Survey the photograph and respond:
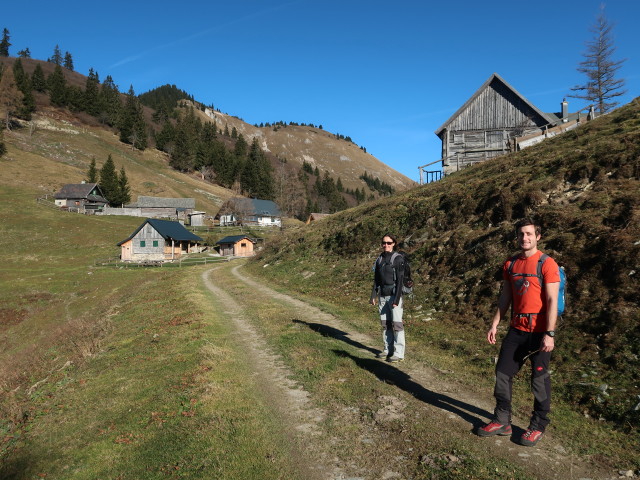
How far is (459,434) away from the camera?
18.8ft

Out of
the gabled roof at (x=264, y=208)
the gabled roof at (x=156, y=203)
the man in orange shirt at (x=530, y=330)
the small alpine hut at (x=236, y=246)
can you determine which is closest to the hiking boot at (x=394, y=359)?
the man in orange shirt at (x=530, y=330)

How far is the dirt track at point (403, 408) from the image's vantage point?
4.95 m

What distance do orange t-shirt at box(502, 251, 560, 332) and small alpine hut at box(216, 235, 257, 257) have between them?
6561 centimetres

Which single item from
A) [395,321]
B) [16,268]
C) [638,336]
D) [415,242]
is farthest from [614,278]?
[16,268]

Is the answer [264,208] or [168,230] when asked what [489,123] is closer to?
[168,230]

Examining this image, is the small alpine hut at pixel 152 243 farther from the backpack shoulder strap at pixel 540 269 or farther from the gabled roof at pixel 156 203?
the backpack shoulder strap at pixel 540 269

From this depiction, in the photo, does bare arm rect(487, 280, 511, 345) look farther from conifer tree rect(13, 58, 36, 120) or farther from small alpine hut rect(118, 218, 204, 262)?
conifer tree rect(13, 58, 36, 120)

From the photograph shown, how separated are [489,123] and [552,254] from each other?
102ft

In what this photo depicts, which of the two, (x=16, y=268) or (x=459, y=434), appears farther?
(x=16, y=268)

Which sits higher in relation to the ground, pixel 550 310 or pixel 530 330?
pixel 550 310

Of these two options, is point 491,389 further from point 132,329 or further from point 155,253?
point 155,253

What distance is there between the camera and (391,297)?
9383mm

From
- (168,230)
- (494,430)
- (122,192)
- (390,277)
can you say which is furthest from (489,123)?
(122,192)

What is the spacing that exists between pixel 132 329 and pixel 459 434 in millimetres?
14923
